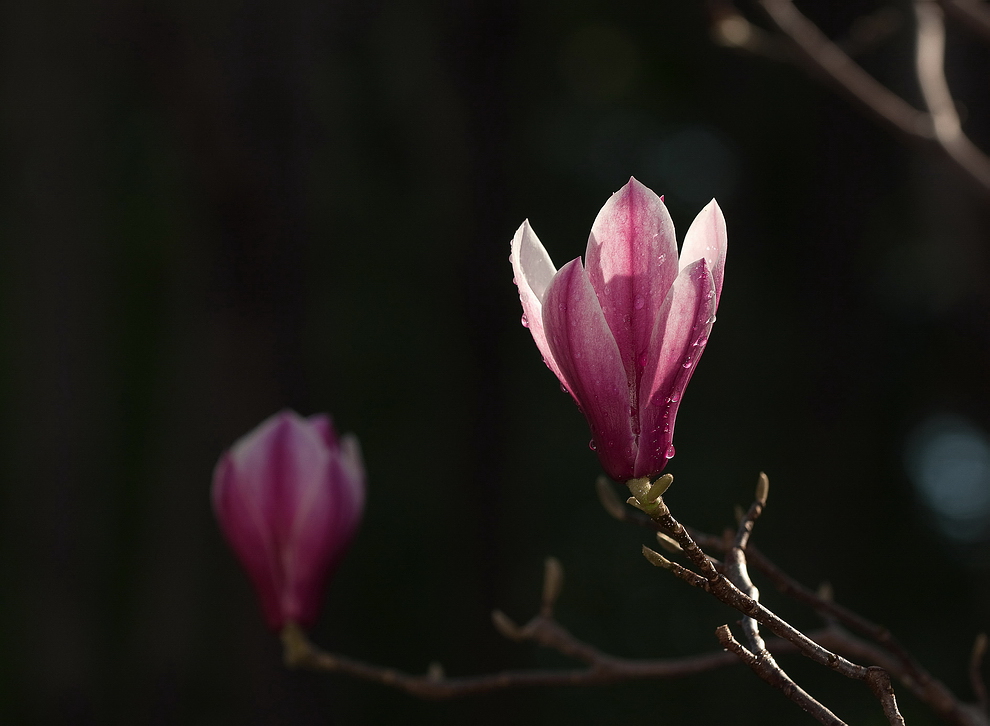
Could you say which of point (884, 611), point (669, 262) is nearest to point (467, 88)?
point (884, 611)

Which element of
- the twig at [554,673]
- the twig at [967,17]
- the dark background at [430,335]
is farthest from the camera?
the dark background at [430,335]

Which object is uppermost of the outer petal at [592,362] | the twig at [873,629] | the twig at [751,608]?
the outer petal at [592,362]

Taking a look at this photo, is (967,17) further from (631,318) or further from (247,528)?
(247,528)

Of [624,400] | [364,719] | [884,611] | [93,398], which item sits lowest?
[364,719]

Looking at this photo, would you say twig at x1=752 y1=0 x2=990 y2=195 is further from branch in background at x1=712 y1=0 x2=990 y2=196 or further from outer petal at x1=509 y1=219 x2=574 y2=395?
outer petal at x1=509 y1=219 x2=574 y2=395

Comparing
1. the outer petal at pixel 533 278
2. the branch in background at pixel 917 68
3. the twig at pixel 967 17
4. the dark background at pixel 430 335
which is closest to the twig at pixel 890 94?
the branch in background at pixel 917 68

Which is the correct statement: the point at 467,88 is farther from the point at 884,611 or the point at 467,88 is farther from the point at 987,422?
the point at 884,611

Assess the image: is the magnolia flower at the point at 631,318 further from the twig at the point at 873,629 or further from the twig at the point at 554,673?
the twig at the point at 554,673
